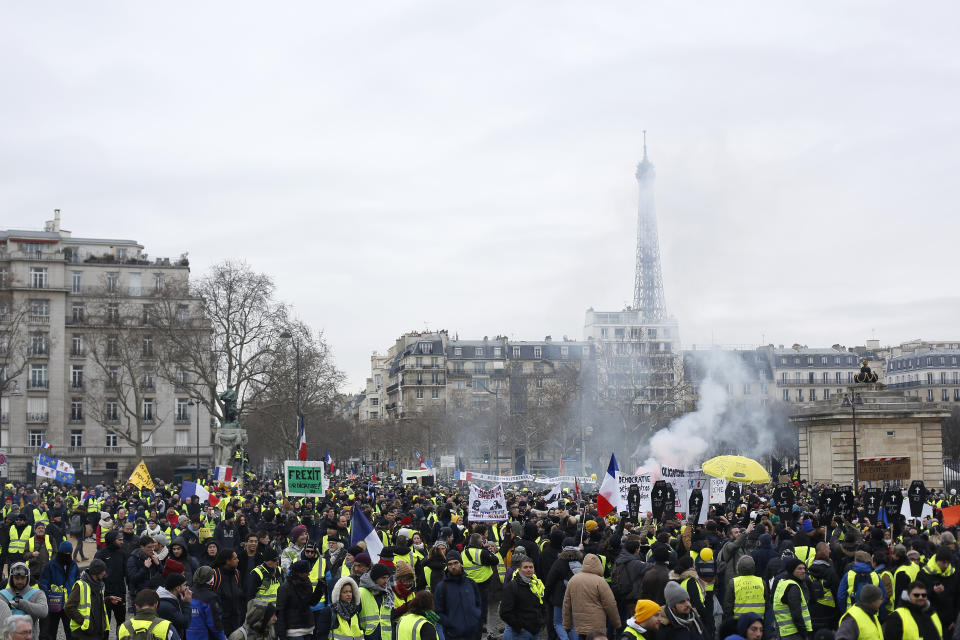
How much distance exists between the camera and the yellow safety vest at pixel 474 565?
1283cm

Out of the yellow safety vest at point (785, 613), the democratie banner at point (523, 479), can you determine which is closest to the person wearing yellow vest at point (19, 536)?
the yellow safety vest at point (785, 613)

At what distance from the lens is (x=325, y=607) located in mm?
10844

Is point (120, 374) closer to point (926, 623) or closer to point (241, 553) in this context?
point (241, 553)

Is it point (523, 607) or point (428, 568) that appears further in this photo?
point (428, 568)

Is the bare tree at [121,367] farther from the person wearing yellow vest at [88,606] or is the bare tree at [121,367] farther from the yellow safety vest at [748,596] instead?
the yellow safety vest at [748,596]

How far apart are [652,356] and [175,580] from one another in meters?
74.8

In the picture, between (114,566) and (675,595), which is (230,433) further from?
(675,595)

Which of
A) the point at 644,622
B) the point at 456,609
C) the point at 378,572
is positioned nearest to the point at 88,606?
the point at 378,572

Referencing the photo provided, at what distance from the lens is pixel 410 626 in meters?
8.63

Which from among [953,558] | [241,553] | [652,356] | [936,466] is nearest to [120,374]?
[652,356]

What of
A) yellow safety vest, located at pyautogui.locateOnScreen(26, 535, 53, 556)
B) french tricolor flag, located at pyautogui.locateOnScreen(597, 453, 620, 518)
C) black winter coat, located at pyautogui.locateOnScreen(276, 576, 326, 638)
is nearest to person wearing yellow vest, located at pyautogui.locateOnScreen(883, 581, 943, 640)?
black winter coat, located at pyautogui.locateOnScreen(276, 576, 326, 638)

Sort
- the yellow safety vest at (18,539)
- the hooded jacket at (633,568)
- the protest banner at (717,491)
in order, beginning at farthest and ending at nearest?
the protest banner at (717,491), the yellow safety vest at (18,539), the hooded jacket at (633,568)

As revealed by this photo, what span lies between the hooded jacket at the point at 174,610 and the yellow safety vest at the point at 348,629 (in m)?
1.22

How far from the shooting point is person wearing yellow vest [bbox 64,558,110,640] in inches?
440
